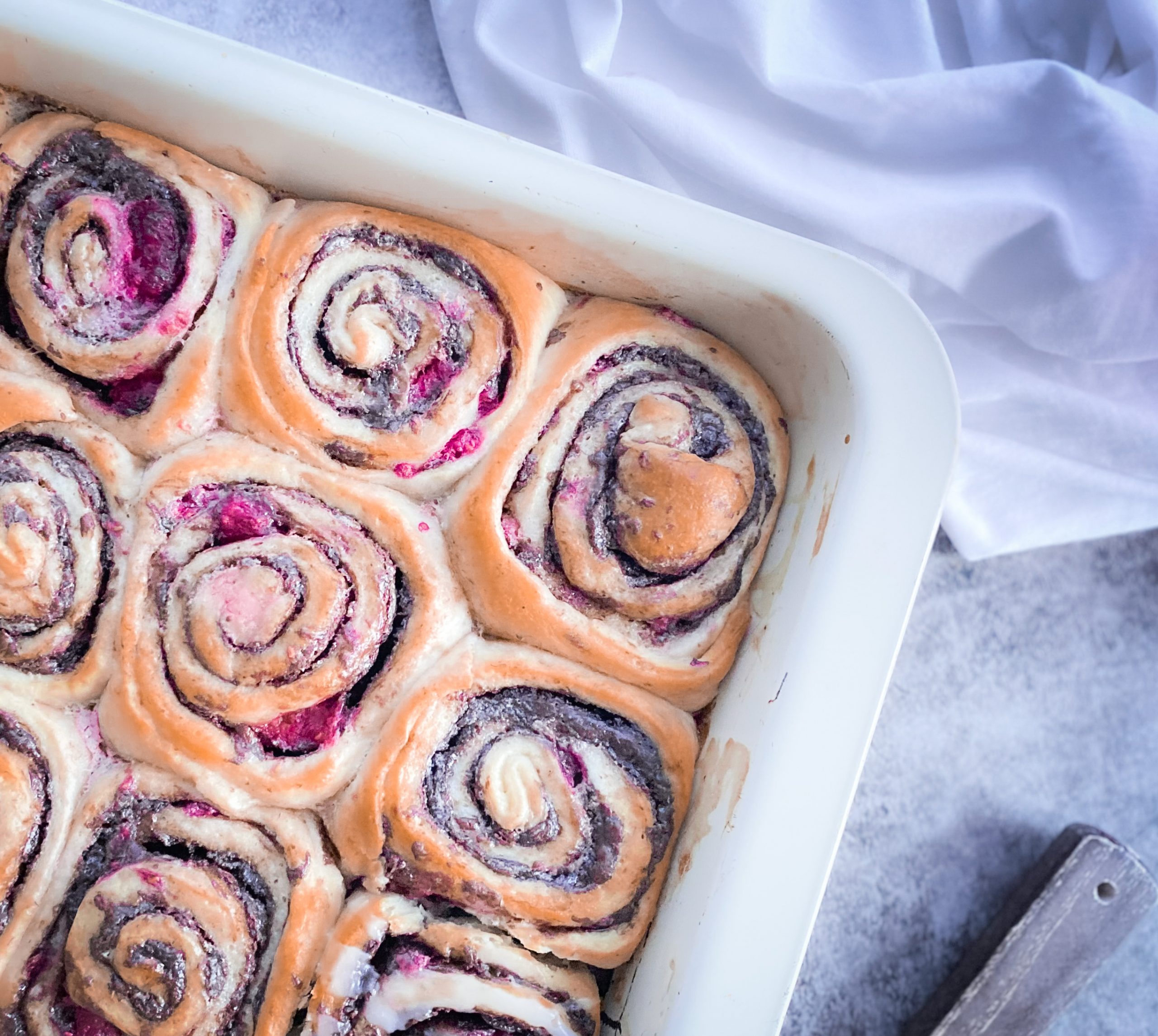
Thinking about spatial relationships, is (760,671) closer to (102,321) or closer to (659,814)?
(659,814)

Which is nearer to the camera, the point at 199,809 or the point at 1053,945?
the point at 199,809

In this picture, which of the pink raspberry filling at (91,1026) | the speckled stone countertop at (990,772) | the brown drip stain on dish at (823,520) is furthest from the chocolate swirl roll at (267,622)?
the speckled stone countertop at (990,772)

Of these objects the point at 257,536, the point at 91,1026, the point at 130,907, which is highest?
the point at 257,536

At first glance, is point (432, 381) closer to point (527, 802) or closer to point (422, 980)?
point (527, 802)

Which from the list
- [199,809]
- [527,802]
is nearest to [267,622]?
[199,809]

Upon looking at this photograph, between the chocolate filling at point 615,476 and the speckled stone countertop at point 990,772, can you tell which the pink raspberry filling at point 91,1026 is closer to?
the chocolate filling at point 615,476

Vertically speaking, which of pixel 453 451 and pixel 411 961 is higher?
pixel 453 451
